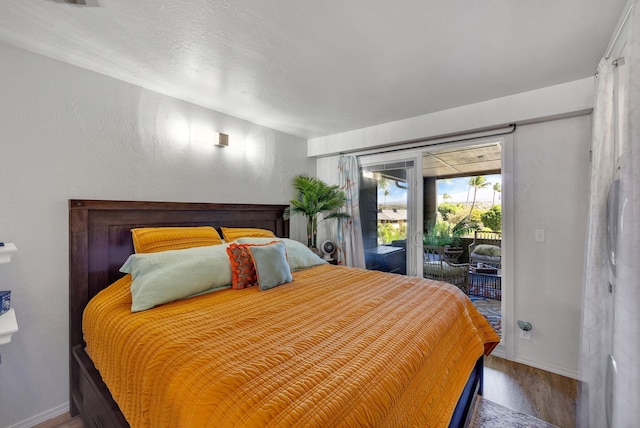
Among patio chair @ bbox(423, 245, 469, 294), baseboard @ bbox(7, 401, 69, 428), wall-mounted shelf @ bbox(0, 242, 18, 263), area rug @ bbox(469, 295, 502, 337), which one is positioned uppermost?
wall-mounted shelf @ bbox(0, 242, 18, 263)

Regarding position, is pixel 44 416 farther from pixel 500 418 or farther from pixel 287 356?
pixel 500 418

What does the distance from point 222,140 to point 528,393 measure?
136 inches

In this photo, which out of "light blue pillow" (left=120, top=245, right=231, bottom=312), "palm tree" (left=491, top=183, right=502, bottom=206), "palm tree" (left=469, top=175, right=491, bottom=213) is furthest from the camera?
"palm tree" (left=469, top=175, right=491, bottom=213)

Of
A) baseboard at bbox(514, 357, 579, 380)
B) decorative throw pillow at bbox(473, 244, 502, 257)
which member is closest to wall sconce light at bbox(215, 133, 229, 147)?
decorative throw pillow at bbox(473, 244, 502, 257)

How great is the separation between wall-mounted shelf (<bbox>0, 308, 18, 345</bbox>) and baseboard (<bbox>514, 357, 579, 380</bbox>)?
3.66m

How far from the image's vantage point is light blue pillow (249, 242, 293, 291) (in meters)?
2.02

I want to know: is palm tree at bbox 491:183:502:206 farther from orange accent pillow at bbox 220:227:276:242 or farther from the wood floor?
orange accent pillow at bbox 220:227:276:242

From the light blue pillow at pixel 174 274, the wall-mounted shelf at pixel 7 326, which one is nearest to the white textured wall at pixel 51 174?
the wall-mounted shelf at pixel 7 326

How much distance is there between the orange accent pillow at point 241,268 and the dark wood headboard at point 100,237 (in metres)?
0.76

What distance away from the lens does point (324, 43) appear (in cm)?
178

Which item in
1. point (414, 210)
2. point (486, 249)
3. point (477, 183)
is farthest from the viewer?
point (414, 210)

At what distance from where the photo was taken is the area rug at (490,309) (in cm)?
328

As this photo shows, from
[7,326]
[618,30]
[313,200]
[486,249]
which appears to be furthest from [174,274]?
[486,249]

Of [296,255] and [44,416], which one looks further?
[296,255]
